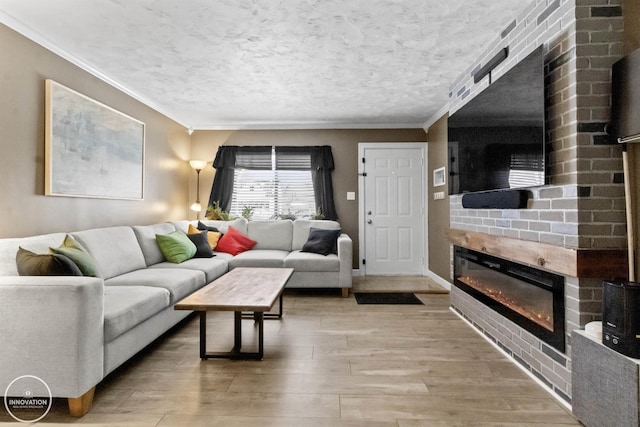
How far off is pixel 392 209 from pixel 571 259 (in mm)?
3543

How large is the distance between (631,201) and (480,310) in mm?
1458

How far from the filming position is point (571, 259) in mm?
1724

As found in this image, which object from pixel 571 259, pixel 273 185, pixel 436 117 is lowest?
pixel 571 259

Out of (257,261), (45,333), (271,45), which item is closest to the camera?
(45,333)

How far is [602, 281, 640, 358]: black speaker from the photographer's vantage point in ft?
4.54

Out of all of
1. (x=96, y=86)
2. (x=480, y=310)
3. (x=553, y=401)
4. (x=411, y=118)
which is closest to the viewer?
(x=553, y=401)

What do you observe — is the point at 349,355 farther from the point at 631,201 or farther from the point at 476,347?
the point at 631,201

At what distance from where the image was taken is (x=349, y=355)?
2395 millimetres

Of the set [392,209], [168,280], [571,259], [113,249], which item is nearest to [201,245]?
[113,249]

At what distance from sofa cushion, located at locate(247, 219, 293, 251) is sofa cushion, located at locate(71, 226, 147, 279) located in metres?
1.68

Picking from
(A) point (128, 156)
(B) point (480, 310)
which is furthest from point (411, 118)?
(A) point (128, 156)

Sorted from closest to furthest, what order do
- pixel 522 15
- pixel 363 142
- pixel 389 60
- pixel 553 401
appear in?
pixel 553 401 → pixel 522 15 → pixel 389 60 → pixel 363 142

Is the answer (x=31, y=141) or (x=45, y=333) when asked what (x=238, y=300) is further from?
(x=31, y=141)

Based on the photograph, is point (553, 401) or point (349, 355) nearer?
point (553, 401)
